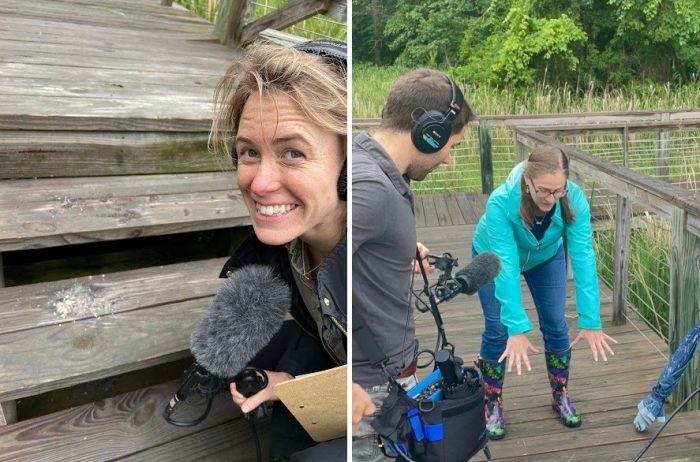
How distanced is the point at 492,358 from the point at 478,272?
79 millimetres

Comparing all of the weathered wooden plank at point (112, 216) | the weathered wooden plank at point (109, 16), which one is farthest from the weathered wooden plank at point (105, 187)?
the weathered wooden plank at point (109, 16)

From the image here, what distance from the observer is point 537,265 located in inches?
20.0

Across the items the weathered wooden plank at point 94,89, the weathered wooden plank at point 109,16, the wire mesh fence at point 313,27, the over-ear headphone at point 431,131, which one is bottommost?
the over-ear headphone at point 431,131

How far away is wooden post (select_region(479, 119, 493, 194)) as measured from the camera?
20.4 inches

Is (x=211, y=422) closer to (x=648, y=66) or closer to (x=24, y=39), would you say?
(x=648, y=66)

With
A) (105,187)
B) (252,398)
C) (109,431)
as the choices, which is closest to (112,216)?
(105,187)

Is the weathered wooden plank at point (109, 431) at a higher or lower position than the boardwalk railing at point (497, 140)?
lower

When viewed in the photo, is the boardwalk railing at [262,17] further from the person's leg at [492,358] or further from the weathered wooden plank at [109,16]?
the person's leg at [492,358]

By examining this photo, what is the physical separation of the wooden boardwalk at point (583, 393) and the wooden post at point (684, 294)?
0.05 feet

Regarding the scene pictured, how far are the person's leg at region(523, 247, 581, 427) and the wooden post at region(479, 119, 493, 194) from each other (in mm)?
69

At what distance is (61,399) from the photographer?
41.6 inches

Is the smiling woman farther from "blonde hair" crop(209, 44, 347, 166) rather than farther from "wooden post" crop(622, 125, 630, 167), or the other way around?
"wooden post" crop(622, 125, 630, 167)

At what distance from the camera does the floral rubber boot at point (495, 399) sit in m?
0.54

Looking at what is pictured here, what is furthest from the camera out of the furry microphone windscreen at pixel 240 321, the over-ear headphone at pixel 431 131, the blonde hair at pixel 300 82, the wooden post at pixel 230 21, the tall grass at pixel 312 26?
the wooden post at pixel 230 21
